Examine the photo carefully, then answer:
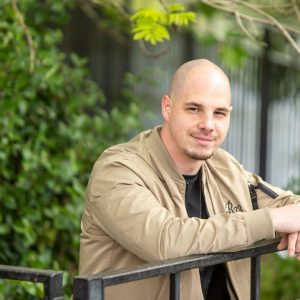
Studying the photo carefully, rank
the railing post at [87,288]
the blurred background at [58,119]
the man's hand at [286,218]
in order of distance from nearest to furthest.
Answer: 1. the railing post at [87,288]
2. the man's hand at [286,218]
3. the blurred background at [58,119]

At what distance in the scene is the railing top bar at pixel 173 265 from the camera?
8.49ft

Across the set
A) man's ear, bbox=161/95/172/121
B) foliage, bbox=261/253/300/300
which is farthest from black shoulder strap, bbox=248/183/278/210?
foliage, bbox=261/253/300/300

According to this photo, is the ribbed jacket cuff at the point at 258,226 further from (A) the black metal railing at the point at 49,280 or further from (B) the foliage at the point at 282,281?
(B) the foliage at the point at 282,281

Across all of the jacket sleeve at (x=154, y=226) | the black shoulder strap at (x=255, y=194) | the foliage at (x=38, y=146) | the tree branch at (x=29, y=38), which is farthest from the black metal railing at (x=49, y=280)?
the tree branch at (x=29, y=38)

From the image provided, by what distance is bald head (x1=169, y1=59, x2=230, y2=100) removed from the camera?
3.74 m

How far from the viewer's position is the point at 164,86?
32.1 ft

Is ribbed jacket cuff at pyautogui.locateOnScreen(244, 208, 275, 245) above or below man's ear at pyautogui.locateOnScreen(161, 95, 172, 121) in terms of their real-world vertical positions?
below

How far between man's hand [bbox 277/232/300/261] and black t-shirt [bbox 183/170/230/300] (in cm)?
35

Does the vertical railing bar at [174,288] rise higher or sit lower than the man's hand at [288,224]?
lower

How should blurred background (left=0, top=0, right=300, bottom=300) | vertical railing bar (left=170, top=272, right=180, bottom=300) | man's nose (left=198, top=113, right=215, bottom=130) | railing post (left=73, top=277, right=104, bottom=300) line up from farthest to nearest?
blurred background (left=0, top=0, right=300, bottom=300)
man's nose (left=198, top=113, right=215, bottom=130)
vertical railing bar (left=170, top=272, right=180, bottom=300)
railing post (left=73, top=277, right=104, bottom=300)

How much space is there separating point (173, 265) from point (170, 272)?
0.02 metres

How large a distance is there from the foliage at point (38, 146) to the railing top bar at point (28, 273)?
238 centimetres

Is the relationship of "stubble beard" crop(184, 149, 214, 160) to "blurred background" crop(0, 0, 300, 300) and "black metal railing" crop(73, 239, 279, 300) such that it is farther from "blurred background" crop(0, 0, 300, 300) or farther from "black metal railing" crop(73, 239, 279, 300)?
"blurred background" crop(0, 0, 300, 300)

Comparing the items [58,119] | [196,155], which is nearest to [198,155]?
[196,155]
